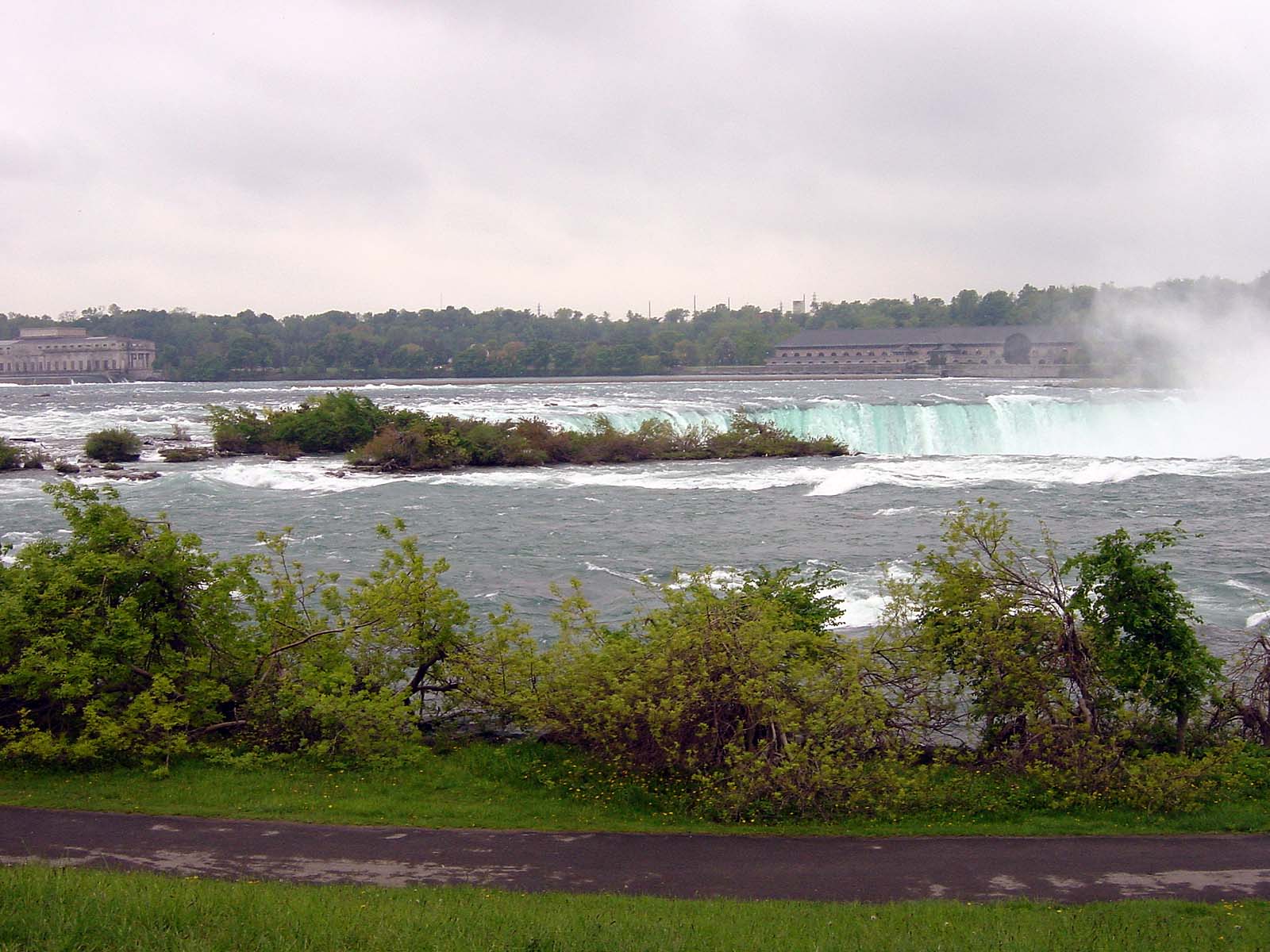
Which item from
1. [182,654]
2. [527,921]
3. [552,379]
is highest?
[552,379]

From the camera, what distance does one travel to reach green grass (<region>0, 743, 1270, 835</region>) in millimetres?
9508

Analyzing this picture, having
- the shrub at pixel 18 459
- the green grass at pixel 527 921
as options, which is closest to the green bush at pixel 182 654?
the green grass at pixel 527 921

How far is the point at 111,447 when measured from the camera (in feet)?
134

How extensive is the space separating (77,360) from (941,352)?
94.5 m

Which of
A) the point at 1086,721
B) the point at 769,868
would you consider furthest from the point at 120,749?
the point at 1086,721

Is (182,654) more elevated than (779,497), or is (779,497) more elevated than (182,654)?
A: (182,654)

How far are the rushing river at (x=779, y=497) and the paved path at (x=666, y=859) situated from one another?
8.34 m

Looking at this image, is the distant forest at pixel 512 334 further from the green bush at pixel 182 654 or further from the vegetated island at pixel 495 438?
the green bush at pixel 182 654

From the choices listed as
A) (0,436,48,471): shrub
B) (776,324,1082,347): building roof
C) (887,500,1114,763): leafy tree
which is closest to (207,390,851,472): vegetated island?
(0,436,48,471): shrub

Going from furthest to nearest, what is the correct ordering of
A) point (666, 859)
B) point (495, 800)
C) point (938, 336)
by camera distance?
1. point (938, 336)
2. point (495, 800)
3. point (666, 859)

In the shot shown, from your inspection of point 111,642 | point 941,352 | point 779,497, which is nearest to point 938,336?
point 941,352

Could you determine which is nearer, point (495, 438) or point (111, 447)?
point (111, 447)

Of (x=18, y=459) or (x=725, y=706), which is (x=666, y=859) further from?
(x=18, y=459)

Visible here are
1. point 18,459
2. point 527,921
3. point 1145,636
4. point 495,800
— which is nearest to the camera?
point 527,921
